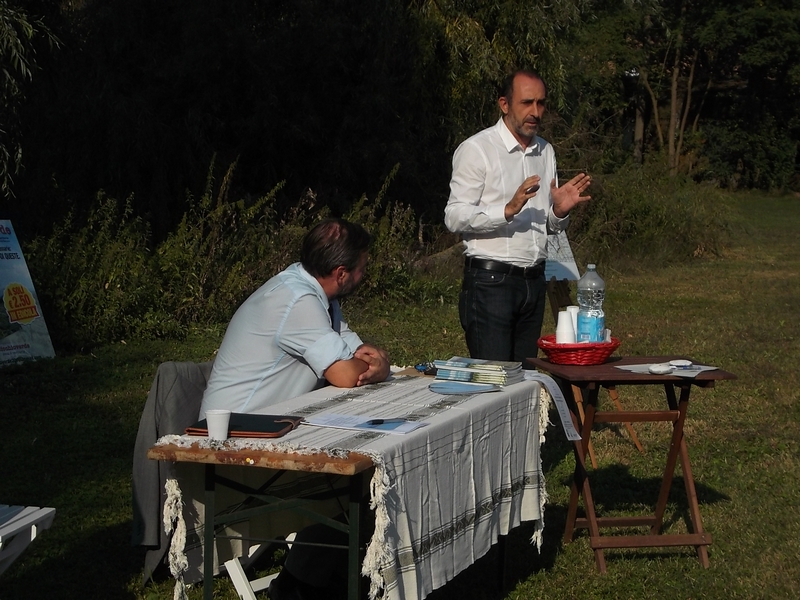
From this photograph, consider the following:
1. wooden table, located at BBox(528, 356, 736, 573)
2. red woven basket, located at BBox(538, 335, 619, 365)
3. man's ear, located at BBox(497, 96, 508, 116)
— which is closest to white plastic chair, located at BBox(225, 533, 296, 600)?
wooden table, located at BBox(528, 356, 736, 573)

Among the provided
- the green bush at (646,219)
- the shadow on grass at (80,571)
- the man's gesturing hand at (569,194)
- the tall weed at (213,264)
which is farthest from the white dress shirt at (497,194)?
the green bush at (646,219)

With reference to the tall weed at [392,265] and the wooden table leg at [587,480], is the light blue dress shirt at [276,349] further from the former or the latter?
the tall weed at [392,265]

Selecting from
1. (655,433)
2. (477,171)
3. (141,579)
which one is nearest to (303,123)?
(655,433)

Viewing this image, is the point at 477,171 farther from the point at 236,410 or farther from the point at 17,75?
the point at 17,75

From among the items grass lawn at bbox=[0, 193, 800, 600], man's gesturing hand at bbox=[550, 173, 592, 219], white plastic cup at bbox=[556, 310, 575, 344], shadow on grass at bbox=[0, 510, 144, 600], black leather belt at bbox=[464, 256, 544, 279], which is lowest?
grass lawn at bbox=[0, 193, 800, 600]

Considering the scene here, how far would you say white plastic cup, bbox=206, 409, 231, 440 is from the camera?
3.58 metres

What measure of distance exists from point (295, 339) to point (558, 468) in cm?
293

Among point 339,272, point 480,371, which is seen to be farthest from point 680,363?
point 339,272

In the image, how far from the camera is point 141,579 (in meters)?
4.97

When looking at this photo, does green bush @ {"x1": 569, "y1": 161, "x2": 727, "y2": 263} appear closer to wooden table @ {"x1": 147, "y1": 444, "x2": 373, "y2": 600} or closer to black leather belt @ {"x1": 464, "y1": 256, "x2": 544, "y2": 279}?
black leather belt @ {"x1": 464, "y1": 256, "x2": 544, "y2": 279}

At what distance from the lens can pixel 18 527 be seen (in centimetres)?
356

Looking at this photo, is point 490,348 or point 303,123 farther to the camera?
point 303,123

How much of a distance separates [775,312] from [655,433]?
7.24 m

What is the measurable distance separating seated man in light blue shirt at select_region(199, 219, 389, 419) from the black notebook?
1.92 ft
